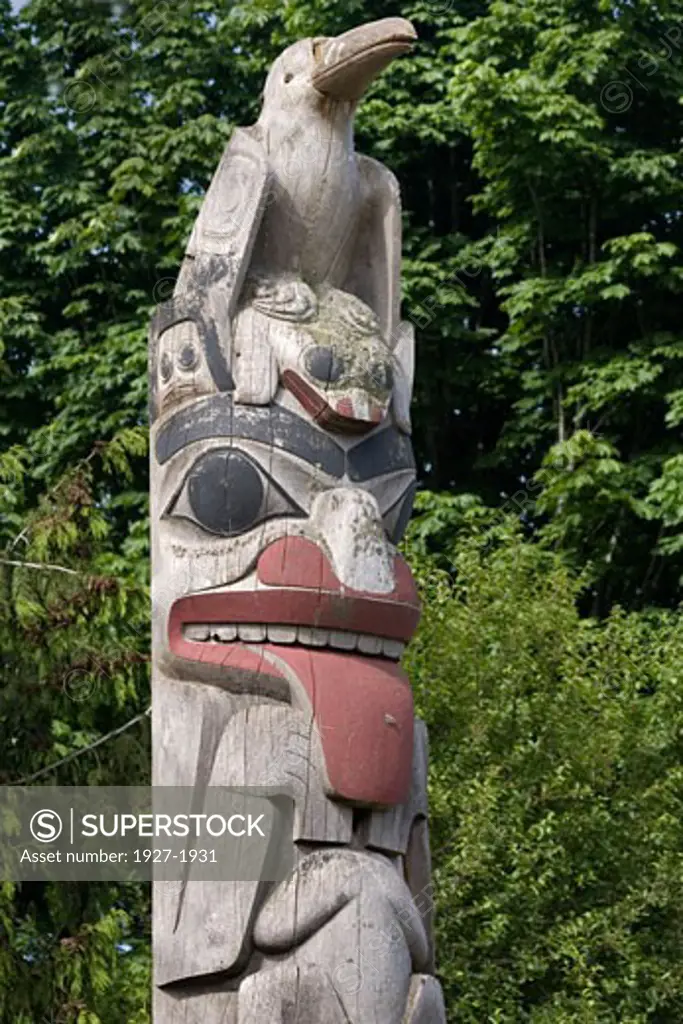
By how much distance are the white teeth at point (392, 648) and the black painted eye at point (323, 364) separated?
1.05 m

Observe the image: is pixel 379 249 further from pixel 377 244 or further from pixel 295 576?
pixel 295 576

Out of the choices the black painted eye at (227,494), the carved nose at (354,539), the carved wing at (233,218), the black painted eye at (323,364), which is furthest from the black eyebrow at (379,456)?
the carved wing at (233,218)

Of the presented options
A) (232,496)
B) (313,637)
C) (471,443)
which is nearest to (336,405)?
(232,496)

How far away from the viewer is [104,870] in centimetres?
1325

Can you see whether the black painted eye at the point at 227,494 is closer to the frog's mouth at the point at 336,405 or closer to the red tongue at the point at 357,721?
the frog's mouth at the point at 336,405

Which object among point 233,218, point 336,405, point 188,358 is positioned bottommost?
point 336,405

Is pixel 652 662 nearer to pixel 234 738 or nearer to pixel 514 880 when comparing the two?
pixel 514 880

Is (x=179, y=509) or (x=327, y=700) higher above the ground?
(x=179, y=509)

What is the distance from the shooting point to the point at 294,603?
7707mm

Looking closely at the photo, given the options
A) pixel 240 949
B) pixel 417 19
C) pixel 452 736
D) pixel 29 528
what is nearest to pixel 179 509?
pixel 240 949

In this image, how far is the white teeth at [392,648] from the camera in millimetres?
7883

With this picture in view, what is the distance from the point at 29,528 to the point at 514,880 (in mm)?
3563

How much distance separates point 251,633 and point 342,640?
1.14 feet

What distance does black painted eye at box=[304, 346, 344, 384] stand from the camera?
807 cm
